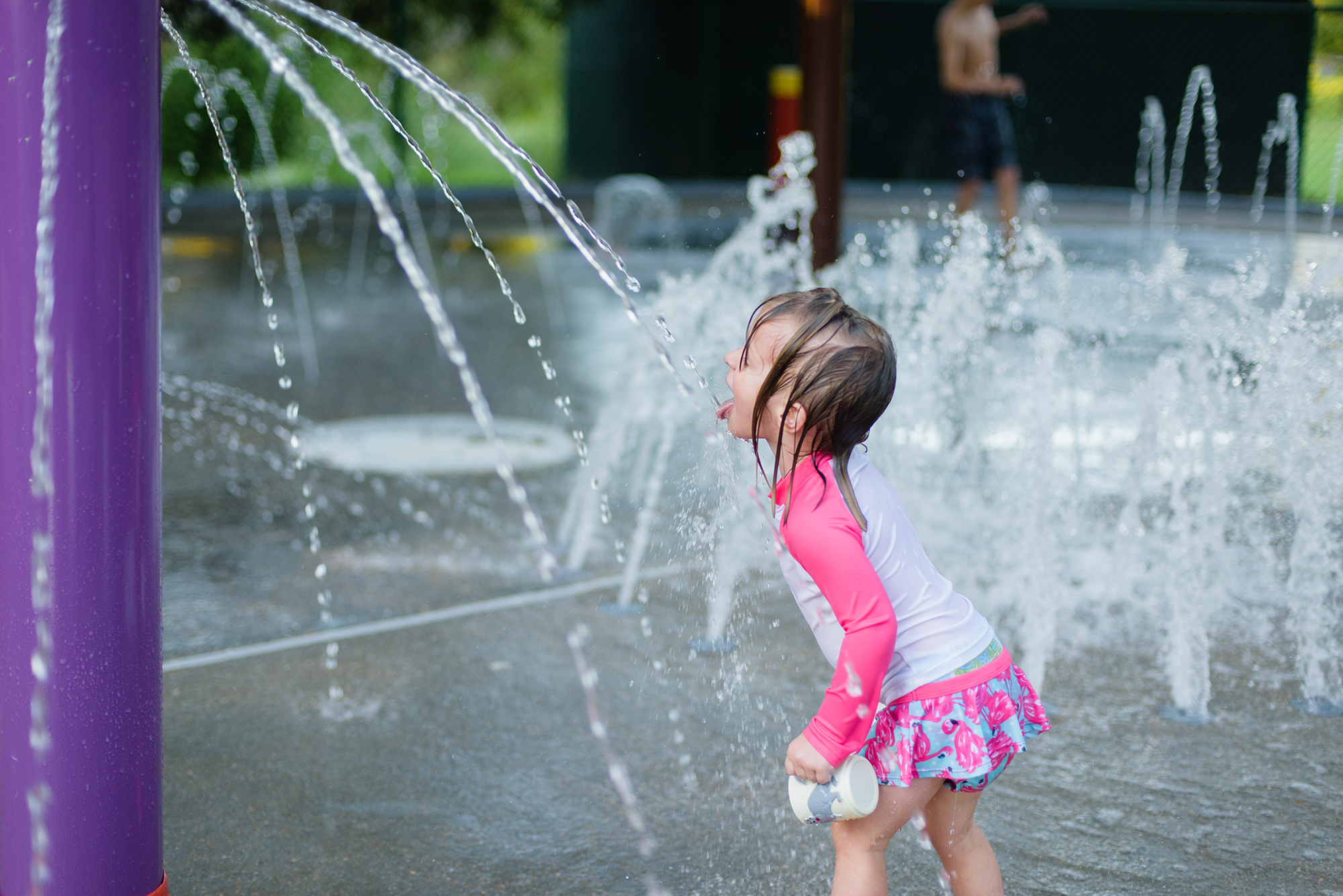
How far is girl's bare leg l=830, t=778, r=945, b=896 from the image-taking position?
1827 millimetres

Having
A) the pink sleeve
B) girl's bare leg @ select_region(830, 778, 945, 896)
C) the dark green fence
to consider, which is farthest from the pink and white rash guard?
the dark green fence

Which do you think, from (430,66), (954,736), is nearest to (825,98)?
(954,736)

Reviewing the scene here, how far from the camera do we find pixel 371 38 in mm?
2430

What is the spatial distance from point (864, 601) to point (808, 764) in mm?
208

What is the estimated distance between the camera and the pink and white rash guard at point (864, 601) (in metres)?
1.68

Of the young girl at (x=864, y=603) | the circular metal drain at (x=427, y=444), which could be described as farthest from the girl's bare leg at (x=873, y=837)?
the circular metal drain at (x=427, y=444)

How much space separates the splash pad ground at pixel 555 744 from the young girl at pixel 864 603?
0.61 metres

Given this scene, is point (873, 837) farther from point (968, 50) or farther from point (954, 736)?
point (968, 50)

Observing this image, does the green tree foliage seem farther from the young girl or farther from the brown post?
the young girl

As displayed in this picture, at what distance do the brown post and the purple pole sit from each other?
15.9ft

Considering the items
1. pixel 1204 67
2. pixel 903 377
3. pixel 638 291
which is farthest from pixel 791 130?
pixel 638 291

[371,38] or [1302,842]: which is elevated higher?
[371,38]

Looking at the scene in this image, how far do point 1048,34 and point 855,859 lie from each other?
48.9ft

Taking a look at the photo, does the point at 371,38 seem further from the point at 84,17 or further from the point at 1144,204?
the point at 1144,204
